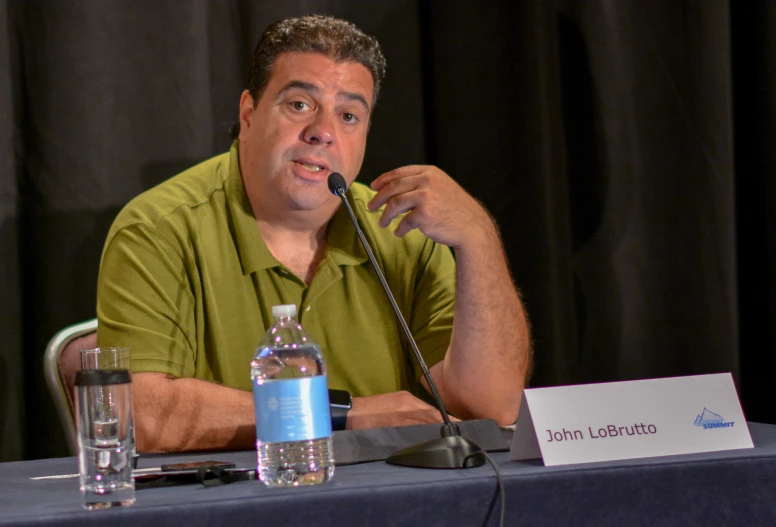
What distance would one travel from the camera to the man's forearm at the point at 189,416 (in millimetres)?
1513

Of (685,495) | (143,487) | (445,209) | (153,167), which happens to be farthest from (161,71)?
(685,495)

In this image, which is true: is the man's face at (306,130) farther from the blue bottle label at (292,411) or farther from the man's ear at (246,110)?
the blue bottle label at (292,411)

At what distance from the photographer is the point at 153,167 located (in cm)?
217

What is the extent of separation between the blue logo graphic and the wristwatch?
59 cm

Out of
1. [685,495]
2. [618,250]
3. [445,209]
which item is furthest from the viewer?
[618,250]

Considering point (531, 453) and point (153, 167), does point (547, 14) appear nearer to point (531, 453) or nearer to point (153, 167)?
point (153, 167)

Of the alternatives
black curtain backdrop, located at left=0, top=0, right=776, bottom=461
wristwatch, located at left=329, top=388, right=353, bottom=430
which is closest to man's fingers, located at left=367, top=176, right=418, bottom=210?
wristwatch, located at left=329, top=388, right=353, bottom=430

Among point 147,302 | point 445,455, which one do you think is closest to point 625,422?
point 445,455

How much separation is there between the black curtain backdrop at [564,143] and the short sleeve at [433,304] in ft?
1.13

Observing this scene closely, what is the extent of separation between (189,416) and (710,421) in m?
0.85

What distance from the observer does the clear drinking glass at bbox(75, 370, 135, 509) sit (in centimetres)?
93

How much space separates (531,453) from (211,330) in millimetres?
945

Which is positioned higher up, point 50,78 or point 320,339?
point 50,78

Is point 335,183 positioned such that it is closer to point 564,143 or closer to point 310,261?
point 310,261
